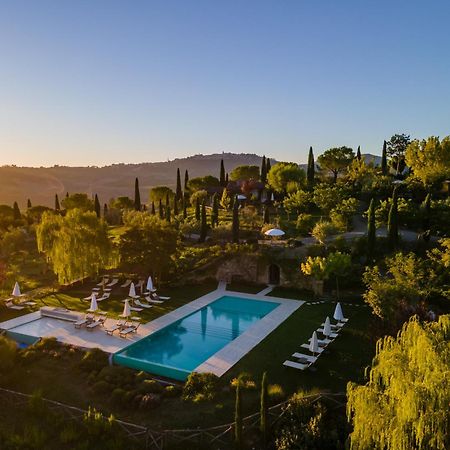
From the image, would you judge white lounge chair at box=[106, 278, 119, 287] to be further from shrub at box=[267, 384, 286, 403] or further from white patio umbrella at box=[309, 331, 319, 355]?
shrub at box=[267, 384, 286, 403]

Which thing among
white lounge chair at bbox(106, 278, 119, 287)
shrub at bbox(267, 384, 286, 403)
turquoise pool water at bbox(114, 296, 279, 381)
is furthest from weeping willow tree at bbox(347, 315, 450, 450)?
white lounge chair at bbox(106, 278, 119, 287)

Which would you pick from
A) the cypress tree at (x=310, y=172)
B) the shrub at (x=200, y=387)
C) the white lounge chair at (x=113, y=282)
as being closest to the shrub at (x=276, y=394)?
the shrub at (x=200, y=387)

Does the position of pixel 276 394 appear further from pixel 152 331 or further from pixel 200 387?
pixel 152 331

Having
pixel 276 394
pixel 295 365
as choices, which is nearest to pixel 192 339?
pixel 295 365

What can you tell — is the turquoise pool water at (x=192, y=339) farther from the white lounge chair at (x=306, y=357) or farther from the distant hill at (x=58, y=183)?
the distant hill at (x=58, y=183)

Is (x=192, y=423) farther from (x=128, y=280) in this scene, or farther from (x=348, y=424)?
(x=128, y=280)

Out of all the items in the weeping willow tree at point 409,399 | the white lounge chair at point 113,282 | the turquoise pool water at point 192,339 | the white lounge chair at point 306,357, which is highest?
the weeping willow tree at point 409,399

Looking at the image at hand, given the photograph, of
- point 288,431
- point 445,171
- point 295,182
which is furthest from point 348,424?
point 295,182
